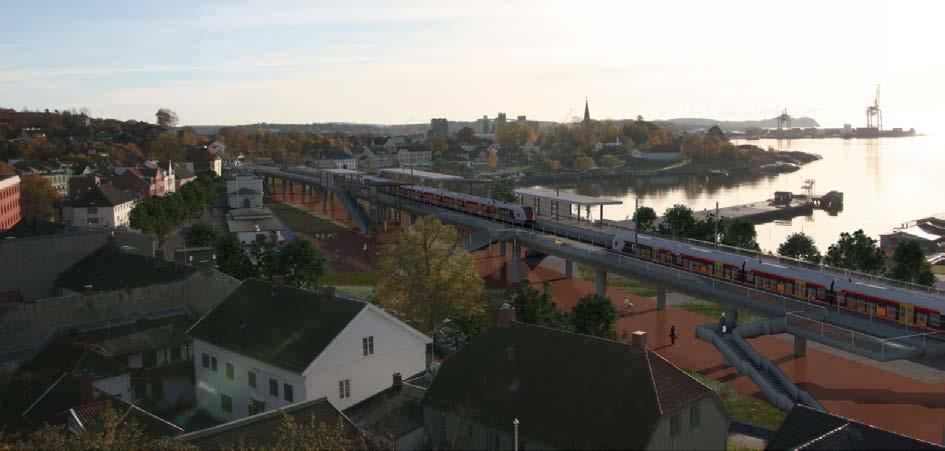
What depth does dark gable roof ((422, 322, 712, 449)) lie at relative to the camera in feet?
48.6

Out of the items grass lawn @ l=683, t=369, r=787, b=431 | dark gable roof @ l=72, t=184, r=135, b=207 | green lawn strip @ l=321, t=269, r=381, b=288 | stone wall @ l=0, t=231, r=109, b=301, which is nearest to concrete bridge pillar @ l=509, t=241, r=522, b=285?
green lawn strip @ l=321, t=269, r=381, b=288

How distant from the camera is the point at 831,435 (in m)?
13.6

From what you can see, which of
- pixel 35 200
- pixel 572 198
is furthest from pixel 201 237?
pixel 35 200

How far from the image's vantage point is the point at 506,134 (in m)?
199

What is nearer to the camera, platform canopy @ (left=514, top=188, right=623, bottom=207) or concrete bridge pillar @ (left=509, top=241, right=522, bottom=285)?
concrete bridge pillar @ (left=509, top=241, right=522, bottom=285)

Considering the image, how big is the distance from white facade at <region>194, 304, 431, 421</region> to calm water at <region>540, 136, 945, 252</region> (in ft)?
155

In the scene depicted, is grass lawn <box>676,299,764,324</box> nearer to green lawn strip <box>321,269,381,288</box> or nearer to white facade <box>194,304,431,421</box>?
green lawn strip <box>321,269,381,288</box>

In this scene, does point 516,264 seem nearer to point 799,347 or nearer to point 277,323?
point 799,347

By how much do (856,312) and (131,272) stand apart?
93.7 ft

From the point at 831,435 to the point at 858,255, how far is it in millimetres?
24895

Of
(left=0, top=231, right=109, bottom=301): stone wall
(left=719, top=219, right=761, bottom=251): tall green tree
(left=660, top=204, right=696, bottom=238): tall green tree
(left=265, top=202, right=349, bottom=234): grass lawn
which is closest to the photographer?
(left=0, top=231, right=109, bottom=301): stone wall

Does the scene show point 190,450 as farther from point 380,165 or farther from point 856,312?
point 380,165

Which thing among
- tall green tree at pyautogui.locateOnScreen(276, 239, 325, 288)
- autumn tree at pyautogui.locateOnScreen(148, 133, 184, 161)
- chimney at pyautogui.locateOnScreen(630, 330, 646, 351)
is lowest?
tall green tree at pyautogui.locateOnScreen(276, 239, 325, 288)

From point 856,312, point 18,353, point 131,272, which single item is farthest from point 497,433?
point 131,272
